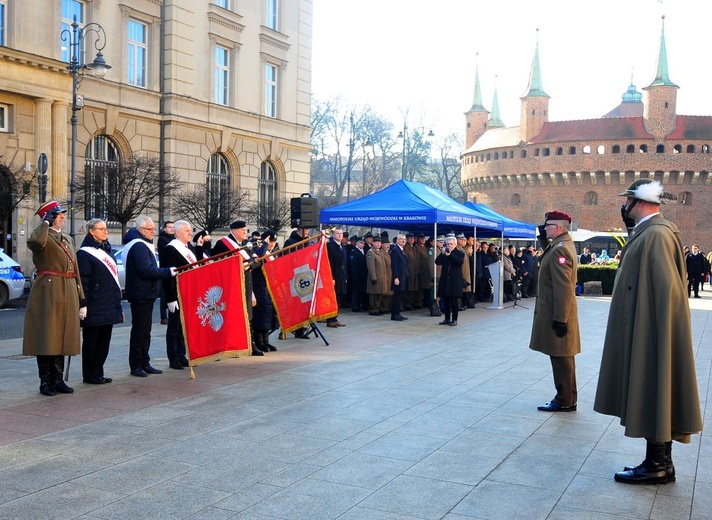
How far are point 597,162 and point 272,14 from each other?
140ft

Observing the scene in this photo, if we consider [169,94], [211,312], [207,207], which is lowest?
[211,312]

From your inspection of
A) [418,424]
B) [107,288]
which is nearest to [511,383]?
[418,424]

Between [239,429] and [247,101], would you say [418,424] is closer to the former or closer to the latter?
[239,429]

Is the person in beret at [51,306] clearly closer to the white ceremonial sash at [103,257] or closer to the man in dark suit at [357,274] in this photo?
the white ceremonial sash at [103,257]

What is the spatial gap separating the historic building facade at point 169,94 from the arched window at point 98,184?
105 millimetres

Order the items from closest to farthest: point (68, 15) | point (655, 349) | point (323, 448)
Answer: point (655, 349) → point (323, 448) → point (68, 15)

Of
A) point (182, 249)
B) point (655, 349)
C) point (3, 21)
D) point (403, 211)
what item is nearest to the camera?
point (655, 349)

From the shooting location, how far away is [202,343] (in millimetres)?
9562

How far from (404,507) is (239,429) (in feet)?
7.82

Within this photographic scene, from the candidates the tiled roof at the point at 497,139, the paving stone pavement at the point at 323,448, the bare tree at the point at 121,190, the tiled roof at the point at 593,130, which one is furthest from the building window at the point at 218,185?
the tiled roof at the point at 497,139

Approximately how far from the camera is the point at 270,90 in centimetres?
3459

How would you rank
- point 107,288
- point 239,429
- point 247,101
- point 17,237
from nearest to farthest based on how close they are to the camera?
point 239,429 → point 107,288 → point 17,237 → point 247,101

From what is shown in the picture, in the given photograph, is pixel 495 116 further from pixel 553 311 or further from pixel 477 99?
pixel 553 311

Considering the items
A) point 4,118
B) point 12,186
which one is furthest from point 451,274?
point 4,118
